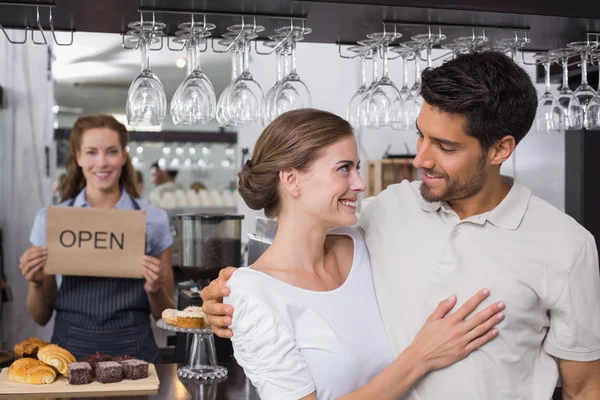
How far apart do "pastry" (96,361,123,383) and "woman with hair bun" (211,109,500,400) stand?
2.26ft

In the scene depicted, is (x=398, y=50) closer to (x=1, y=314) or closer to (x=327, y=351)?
(x=327, y=351)

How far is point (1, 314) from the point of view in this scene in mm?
3953

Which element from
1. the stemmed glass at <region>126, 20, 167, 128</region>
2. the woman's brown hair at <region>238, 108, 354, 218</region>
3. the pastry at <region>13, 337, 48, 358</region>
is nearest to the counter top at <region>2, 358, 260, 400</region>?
the pastry at <region>13, 337, 48, 358</region>

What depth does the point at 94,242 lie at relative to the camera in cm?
258

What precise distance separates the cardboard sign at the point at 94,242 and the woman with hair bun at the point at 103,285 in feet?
0.13

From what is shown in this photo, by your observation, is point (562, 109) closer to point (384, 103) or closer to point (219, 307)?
point (384, 103)

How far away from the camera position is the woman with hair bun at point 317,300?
1503 mm

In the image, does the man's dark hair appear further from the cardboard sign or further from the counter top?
the cardboard sign

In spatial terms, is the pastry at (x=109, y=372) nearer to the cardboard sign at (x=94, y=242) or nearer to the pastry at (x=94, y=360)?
the pastry at (x=94, y=360)

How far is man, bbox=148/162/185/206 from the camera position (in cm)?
843

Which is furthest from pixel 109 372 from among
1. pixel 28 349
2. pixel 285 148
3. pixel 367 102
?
pixel 367 102

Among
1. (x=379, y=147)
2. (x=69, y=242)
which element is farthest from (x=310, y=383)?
(x=379, y=147)

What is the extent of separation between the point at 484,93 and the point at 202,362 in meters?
1.21

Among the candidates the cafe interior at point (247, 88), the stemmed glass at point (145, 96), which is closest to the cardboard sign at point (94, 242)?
the cafe interior at point (247, 88)
